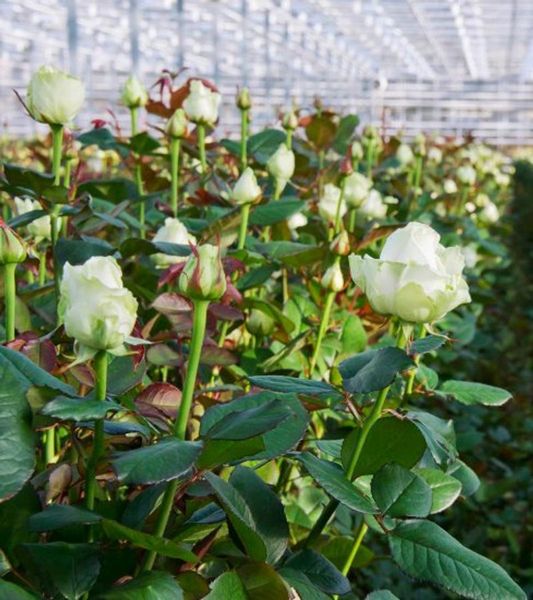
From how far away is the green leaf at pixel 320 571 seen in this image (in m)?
0.70

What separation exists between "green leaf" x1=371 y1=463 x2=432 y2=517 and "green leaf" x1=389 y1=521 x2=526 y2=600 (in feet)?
0.06

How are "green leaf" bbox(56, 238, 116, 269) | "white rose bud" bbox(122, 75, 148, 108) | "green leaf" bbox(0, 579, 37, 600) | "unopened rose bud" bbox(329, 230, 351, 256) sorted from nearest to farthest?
"green leaf" bbox(0, 579, 37, 600)
"green leaf" bbox(56, 238, 116, 269)
"unopened rose bud" bbox(329, 230, 351, 256)
"white rose bud" bbox(122, 75, 148, 108)

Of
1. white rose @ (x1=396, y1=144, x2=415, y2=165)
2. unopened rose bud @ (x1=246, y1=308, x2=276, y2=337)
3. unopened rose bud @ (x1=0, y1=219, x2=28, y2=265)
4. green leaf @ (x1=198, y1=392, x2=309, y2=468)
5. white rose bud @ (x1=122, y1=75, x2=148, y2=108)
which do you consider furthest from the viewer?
white rose @ (x1=396, y1=144, x2=415, y2=165)

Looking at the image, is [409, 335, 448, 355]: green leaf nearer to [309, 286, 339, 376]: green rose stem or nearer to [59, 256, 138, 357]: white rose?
[59, 256, 138, 357]: white rose

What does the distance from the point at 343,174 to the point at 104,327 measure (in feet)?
2.93

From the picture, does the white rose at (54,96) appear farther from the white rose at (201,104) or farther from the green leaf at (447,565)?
the green leaf at (447,565)

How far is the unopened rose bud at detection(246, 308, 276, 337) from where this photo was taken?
127 centimetres

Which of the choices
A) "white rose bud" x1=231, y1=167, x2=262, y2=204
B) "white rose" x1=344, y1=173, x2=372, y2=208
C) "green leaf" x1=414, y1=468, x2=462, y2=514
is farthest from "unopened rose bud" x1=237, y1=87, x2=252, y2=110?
"green leaf" x1=414, y1=468, x2=462, y2=514

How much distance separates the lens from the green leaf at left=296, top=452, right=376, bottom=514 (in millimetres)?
663

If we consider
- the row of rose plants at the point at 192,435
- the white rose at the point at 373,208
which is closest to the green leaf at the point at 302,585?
the row of rose plants at the point at 192,435

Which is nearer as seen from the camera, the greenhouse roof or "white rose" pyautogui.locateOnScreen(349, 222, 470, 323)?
"white rose" pyautogui.locateOnScreen(349, 222, 470, 323)

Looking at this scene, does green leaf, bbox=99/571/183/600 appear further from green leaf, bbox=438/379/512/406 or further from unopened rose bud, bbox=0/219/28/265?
green leaf, bbox=438/379/512/406

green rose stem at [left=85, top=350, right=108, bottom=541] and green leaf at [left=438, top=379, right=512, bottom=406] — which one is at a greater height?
green rose stem at [left=85, top=350, right=108, bottom=541]

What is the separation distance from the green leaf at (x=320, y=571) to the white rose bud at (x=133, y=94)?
1.04 metres
